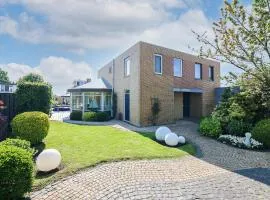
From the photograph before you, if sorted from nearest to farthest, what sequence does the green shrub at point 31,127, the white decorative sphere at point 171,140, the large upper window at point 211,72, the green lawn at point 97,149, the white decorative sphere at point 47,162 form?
1. the white decorative sphere at point 47,162
2. the green lawn at point 97,149
3. the green shrub at point 31,127
4. the white decorative sphere at point 171,140
5. the large upper window at point 211,72

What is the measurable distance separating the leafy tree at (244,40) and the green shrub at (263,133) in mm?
4578

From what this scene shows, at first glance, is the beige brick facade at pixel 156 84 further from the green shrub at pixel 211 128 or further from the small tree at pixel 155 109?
the green shrub at pixel 211 128

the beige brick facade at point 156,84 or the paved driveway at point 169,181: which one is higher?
the beige brick facade at point 156,84

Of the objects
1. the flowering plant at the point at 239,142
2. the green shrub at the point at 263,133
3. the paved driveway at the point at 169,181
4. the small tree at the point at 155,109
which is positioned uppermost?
the small tree at the point at 155,109

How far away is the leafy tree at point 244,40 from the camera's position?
8.08 m

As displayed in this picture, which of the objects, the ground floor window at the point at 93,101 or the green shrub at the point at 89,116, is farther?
the ground floor window at the point at 93,101

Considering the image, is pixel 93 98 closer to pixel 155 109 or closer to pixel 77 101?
pixel 77 101

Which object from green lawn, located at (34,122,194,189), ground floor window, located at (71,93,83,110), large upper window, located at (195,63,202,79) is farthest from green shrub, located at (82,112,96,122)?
large upper window, located at (195,63,202,79)

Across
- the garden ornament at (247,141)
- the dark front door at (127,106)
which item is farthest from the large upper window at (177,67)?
the garden ornament at (247,141)

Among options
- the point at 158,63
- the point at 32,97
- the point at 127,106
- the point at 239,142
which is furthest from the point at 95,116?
the point at 239,142

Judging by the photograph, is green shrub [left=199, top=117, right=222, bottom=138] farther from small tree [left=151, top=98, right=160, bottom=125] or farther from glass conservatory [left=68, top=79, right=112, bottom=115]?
glass conservatory [left=68, top=79, right=112, bottom=115]

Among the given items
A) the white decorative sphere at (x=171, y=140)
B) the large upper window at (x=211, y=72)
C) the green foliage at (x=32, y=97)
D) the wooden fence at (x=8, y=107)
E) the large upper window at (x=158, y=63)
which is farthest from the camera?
the large upper window at (x=211, y=72)

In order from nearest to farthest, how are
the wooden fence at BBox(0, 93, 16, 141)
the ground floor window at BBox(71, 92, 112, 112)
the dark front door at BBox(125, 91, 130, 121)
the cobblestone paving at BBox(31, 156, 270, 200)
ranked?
the cobblestone paving at BBox(31, 156, 270, 200) < the wooden fence at BBox(0, 93, 16, 141) < the dark front door at BBox(125, 91, 130, 121) < the ground floor window at BBox(71, 92, 112, 112)

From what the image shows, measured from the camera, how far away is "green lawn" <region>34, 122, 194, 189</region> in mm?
7855
